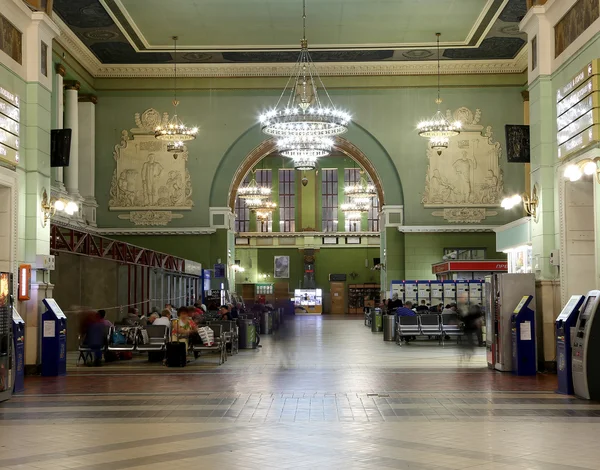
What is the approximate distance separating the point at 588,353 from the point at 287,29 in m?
18.1

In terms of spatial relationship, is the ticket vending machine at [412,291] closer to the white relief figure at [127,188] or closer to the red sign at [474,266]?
the red sign at [474,266]

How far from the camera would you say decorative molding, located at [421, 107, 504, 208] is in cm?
3028

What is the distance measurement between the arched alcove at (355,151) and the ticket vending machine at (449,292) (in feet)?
14.7

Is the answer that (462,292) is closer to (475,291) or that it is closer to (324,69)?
(475,291)

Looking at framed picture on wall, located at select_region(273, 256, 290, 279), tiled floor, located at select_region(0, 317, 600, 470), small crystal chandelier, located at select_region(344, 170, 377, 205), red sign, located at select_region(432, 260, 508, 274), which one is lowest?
tiled floor, located at select_region(0, 317, 600, 470)

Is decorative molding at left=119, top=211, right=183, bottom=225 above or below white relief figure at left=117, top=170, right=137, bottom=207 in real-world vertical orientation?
below

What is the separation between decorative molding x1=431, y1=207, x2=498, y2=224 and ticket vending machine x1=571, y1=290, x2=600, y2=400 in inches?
764

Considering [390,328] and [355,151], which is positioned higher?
[355,151]

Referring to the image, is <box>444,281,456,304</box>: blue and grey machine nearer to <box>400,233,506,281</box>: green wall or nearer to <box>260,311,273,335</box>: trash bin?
<box>400,233,506,281</box>: green wall

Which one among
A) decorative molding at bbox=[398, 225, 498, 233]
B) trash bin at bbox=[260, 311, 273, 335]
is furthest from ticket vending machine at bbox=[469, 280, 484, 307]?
trash bin at bbox=[260, 311, 273, 335]

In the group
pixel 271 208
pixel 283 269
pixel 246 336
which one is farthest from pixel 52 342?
pixel 283 269

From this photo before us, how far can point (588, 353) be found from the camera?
10.7m

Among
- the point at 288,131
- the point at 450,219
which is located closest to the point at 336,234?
the point at 450,219

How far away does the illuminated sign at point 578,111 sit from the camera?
1202cm
